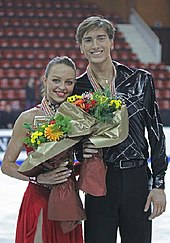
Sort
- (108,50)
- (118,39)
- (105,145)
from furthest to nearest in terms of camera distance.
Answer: (118,39), (108,50), (105,145)

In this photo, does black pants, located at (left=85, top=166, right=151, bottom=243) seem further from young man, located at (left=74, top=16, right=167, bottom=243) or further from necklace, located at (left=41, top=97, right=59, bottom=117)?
necklace, located at (left=41, top=97, right=59, bottom=117)

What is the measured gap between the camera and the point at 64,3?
15141 mm

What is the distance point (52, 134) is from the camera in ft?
6.11

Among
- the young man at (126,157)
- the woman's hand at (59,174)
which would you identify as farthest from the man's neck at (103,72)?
the woman's hand at (59,174)

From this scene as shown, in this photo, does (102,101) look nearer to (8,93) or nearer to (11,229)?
(11,229)

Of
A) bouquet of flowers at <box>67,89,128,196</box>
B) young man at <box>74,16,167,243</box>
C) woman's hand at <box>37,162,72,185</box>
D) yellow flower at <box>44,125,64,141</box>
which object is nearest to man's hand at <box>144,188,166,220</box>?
young man at <box>74,16,167,243</box>

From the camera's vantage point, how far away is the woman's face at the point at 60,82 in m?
2.04

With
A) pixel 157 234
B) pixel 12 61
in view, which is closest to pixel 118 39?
pixel 12 61

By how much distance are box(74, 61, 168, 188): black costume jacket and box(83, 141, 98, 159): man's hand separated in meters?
0.14

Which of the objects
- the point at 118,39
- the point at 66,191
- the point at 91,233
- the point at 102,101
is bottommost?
the point at 91,233

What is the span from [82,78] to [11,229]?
214 centimetres

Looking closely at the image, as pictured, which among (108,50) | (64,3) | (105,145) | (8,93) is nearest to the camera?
(105,145)

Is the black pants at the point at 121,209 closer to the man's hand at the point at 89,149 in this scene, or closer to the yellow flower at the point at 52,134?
the man's hand at the point at 89,149

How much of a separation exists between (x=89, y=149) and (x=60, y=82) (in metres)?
0.32
